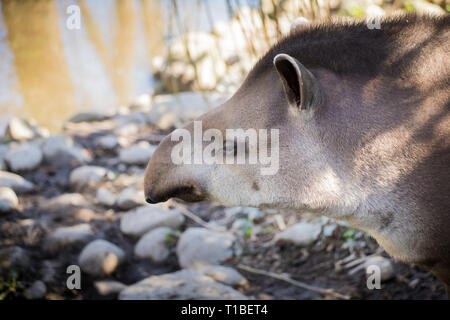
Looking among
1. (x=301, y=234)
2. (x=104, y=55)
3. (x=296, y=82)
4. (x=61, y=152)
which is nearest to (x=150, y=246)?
(x=301, y=234)

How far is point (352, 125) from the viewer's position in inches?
104

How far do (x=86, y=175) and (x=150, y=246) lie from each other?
2.31 m

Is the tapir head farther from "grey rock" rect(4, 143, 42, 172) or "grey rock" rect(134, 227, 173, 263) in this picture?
"grey rock" rect(4, 143, 42, 172)

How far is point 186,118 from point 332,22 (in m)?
6.43

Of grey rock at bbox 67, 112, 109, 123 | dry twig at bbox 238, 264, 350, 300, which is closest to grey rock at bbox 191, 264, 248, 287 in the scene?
dry twig at bbox 238, 264, 350, 300

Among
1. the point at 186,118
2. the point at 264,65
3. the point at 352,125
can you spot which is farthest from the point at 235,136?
the point at 186,118

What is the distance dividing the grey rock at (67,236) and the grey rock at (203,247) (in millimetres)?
1246

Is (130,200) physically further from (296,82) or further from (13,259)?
(296,82)

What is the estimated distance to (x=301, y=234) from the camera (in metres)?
5.04

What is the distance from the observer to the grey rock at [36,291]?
14.4ft

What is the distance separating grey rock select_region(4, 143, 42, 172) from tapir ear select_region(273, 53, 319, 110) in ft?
19.8

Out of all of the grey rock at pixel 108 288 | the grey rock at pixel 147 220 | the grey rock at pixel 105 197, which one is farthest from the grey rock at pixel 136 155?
the grey rock at pixel 108 288

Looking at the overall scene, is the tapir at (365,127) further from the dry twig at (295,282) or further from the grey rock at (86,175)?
the grey rock at (86,175)
